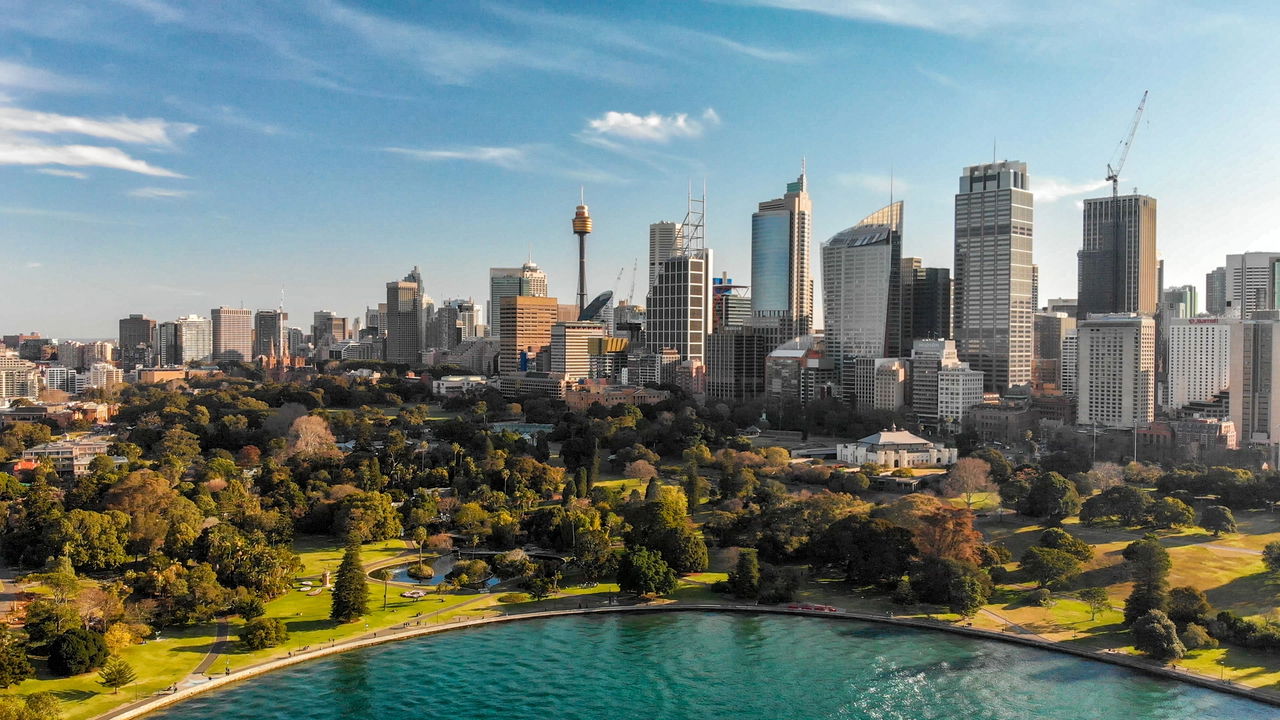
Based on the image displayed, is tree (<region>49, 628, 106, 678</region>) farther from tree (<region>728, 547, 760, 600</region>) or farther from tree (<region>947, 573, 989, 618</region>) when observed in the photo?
tree (<region>947, 573, 989, 618</region>)

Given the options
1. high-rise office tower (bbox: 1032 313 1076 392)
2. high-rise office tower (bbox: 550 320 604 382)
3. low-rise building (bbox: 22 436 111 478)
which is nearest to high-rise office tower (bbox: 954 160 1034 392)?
high-rise office tower (bbox: 1032 313 1076 392)

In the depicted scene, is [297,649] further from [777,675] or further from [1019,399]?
[1019,399]

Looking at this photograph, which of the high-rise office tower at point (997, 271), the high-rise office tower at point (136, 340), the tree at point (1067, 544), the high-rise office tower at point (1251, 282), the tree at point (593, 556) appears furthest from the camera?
Answer: the high-rise office tower at point (136, 340)

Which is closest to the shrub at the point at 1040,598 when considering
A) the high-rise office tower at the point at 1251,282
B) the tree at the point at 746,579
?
the tree at the point at 746,579

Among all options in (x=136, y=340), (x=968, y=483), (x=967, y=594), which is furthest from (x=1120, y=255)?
(x=136, y=340)

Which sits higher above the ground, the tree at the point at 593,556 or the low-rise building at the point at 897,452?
the low-rise building at the point at 897,452

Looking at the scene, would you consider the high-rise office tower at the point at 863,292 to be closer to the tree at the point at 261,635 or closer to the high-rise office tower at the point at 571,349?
the high-rise office tower at the point at 571,349

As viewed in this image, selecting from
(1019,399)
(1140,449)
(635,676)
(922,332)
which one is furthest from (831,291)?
(635,676)
